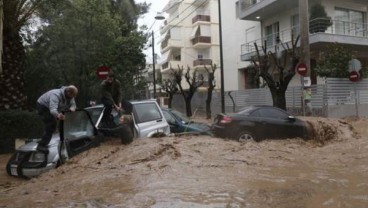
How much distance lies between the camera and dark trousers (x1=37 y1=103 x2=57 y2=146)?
8766mm

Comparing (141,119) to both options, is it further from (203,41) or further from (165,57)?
(165,57)

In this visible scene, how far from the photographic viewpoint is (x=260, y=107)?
1407 cm

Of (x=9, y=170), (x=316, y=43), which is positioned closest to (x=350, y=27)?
(x=316, y=43)

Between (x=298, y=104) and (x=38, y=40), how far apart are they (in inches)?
560

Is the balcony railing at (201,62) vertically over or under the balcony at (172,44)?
under

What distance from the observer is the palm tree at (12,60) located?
1482cm

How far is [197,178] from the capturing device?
7.70 m

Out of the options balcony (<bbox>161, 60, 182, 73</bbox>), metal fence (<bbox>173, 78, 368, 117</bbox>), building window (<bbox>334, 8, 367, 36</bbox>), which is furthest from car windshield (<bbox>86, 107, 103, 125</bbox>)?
balcony (<bbox>161, 60, 182, 73</bbox>)

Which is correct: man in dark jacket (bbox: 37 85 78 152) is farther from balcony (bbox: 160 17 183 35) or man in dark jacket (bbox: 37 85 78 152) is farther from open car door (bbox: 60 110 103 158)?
balcony (bbox: 160 17 183 35)

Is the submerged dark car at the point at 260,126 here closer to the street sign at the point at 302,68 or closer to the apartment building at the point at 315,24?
the street sign at the point at 302,68

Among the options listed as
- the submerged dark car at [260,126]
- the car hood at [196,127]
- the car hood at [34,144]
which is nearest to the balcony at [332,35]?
the car hood at [196,127]

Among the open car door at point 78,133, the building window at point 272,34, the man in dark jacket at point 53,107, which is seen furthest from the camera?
the building window at point 272,34

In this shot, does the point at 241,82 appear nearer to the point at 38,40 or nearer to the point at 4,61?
the point at 38,40

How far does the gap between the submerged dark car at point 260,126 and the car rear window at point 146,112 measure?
9.46 ft
